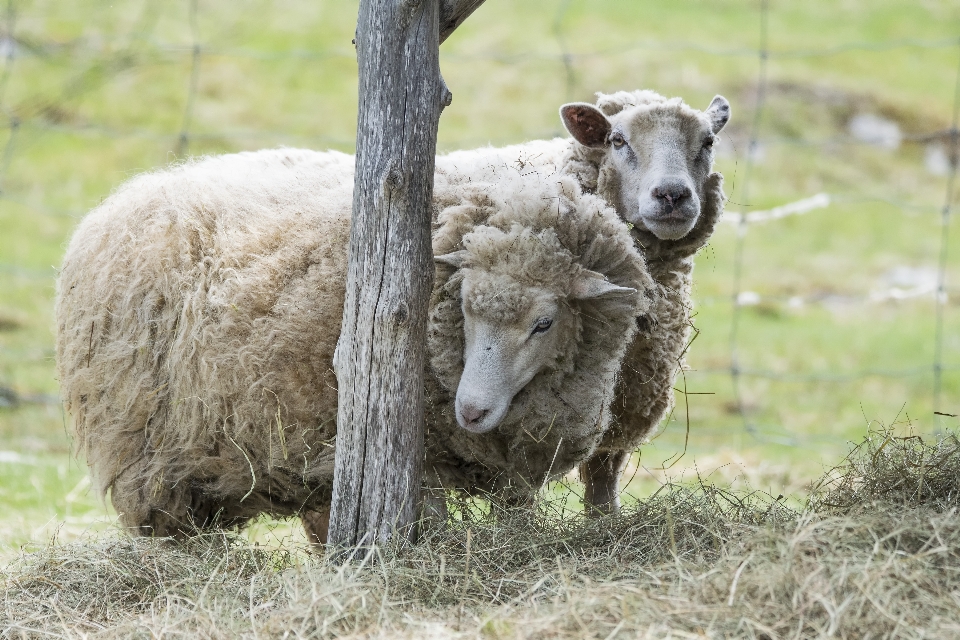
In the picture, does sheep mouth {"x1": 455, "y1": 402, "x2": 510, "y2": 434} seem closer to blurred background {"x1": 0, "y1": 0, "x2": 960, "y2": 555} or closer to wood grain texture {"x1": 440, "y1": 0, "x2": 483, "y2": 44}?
wood grain texture {"x1": 440, "y1": 0, "x2": 483, "y2": 44}

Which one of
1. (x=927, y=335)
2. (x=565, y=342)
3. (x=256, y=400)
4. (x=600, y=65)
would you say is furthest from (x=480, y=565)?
(x=600, y=65)

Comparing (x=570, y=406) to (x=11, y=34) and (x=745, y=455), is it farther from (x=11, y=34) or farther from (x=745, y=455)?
(x=11, y=34)

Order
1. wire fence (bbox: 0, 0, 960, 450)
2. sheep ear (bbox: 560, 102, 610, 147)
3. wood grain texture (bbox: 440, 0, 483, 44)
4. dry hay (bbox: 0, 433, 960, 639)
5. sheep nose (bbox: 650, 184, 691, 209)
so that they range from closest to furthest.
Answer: dry hay (bbox: 0, 433, 960, 639), wood grain texture (bbox: 440, 0, 483, 44), sheep nose (bbox: 650, 184, 691, 209), sheep ear (bbox: 560, 102, 610, 147), wire fence (bbox: 0, 0, 960, 450)

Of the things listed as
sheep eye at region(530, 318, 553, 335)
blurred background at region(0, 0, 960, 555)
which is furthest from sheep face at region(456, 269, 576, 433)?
blurred background at region(0, 0, 960, 555)

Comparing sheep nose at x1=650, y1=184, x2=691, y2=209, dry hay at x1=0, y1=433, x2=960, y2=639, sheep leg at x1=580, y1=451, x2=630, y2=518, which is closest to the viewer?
dry hay at x1=0, y1=433, x2=960, y2=639

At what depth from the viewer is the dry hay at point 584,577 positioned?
2.70 metres

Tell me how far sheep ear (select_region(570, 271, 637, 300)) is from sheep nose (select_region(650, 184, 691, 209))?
61 centimetres

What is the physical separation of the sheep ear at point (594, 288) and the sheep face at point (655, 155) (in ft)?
2.01

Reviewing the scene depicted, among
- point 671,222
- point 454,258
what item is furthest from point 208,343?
point 671,222

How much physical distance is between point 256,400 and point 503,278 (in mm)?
1088

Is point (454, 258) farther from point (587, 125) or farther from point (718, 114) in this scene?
point (718, 114)

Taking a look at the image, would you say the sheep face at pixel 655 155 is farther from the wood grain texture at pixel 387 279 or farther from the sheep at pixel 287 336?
the wood grain texture at pixel 387 279

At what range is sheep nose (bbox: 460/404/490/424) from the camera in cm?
325

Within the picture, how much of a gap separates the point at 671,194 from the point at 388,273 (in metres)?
1.24
